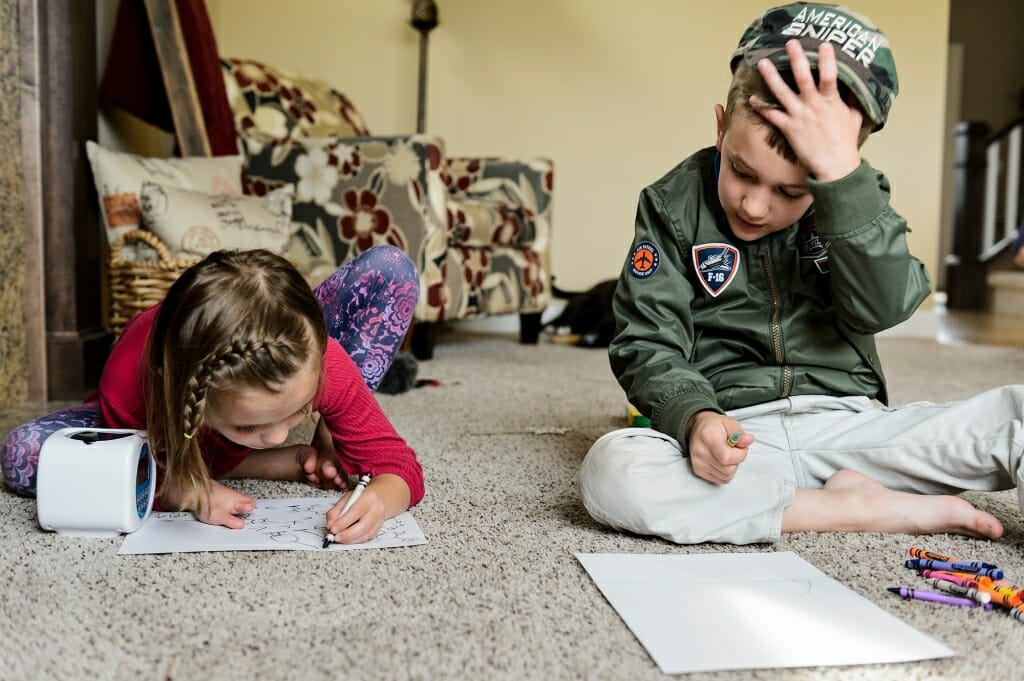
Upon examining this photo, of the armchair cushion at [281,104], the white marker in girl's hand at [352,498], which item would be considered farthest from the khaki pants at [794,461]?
the armchair cushion at [281,104]

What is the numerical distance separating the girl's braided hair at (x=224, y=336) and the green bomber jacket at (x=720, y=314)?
37cm

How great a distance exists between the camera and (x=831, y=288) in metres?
1.00

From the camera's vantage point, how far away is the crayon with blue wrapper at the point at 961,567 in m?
0.83

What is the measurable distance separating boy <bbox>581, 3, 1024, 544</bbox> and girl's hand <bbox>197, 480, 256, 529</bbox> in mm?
362

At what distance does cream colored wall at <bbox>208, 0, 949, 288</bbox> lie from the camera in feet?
10.9

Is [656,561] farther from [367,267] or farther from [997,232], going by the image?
[997,232]

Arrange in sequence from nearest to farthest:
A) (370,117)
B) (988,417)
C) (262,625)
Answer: (262,625)
(988,417)
(370,117)

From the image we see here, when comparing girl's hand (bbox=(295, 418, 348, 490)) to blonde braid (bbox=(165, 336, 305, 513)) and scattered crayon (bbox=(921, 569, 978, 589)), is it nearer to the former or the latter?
blonde braid (bbox=(165, 336, 305, 513))

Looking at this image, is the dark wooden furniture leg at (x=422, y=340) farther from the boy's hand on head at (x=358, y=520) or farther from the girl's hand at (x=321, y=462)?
the boy's hand on head at (x=358, y=520)

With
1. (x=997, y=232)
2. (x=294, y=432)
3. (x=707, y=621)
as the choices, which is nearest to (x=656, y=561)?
(x=707, y=621)

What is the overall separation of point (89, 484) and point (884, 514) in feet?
2.62

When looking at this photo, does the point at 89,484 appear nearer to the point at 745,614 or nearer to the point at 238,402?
the point at 238,402

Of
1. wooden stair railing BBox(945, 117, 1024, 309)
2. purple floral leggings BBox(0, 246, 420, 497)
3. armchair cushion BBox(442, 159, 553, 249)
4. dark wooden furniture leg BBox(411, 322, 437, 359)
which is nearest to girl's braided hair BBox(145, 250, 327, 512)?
purple floral leggings BBox(0, 246, 420, 497)

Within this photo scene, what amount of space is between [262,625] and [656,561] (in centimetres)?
36
